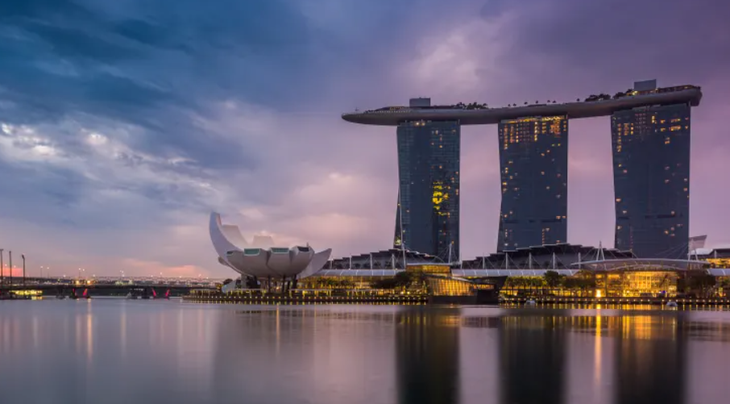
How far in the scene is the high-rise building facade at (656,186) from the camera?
190m

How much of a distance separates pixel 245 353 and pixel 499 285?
112066mm

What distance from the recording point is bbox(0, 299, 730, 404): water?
70.8 feet

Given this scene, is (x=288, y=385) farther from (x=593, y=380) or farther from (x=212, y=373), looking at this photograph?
(x=593, y=380)

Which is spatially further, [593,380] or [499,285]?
[499,285]

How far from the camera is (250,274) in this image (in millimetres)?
138000

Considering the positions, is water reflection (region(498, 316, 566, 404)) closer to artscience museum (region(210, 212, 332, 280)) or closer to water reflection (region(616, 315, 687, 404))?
water reflection (region(616, 315, 687, 404))

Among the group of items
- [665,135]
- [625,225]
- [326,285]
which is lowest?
[326,285]

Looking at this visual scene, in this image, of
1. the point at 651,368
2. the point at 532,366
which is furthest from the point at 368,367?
the point at 651,368

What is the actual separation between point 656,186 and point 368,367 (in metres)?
181

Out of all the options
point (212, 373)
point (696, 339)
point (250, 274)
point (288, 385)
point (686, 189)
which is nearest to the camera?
point (288, 385)

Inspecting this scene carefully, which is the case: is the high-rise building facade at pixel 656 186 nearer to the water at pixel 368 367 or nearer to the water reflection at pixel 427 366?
the water at pixel 368 367

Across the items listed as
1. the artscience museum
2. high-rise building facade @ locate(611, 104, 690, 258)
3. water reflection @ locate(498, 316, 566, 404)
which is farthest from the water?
high-rise building facade @ locate(611, 104, 690, 258)

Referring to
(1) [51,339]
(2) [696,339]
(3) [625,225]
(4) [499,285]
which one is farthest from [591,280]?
(1) [51,339]

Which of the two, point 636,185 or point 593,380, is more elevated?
point 636,185
